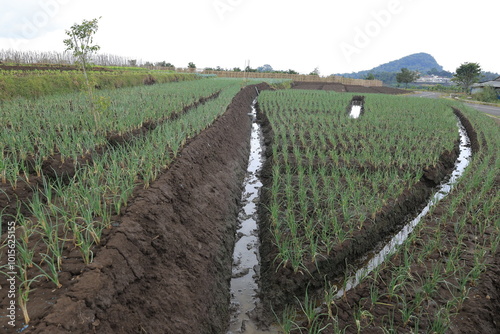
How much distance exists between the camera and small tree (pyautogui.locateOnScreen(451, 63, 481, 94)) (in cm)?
4099

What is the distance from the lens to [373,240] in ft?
12.6

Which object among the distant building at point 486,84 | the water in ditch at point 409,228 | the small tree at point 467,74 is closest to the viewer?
the water in ditch at point 409,228

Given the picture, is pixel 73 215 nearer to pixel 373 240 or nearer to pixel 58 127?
pixel 58 127

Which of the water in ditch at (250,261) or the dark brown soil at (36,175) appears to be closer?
the water in ditch at (250,261)

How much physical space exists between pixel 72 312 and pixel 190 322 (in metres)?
0.96

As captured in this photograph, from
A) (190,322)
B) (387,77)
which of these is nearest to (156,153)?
(190,322)

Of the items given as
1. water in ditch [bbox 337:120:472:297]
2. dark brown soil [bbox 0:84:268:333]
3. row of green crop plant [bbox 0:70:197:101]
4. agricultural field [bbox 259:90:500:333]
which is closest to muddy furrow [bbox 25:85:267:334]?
dark brown soil [bbox 0:84:268:333]

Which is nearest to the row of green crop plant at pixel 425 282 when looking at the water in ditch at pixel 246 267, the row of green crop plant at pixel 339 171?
the water in ditch at pixel 246 267

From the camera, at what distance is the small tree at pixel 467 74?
40987 mm

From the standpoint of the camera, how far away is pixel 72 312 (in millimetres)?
1654

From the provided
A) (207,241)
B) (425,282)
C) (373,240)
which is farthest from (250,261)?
(425,282)

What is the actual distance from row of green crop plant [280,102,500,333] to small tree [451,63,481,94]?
1891 inches

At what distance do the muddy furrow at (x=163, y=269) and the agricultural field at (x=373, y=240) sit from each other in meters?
0.64

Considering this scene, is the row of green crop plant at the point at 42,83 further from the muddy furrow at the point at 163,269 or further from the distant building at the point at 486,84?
the distant building at the point at 486,84
